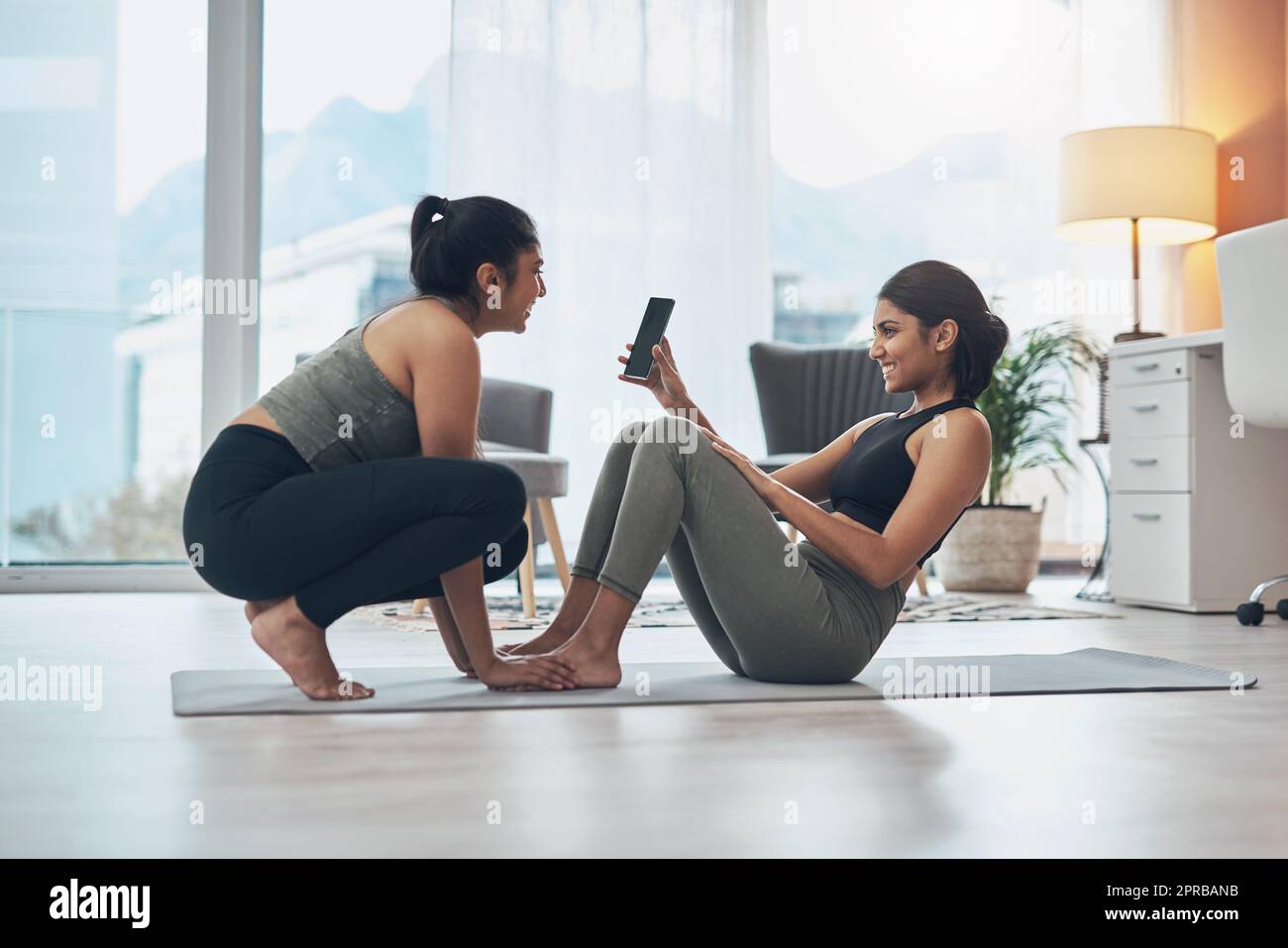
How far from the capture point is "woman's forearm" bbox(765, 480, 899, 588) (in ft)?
6.12

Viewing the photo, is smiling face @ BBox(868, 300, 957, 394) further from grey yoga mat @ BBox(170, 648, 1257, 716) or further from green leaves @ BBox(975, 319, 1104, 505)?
green leaves @ BBox(975, 319, 1104, 505)

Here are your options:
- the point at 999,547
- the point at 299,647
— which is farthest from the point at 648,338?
the point at 999,547

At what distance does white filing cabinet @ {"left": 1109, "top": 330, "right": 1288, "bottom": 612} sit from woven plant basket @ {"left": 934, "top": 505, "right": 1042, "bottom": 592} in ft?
1.98

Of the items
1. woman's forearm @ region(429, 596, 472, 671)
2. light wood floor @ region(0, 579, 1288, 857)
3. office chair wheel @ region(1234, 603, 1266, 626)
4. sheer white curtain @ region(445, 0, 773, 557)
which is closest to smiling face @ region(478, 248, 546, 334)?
woman's forearm @ region(429, 596, 472, 671)

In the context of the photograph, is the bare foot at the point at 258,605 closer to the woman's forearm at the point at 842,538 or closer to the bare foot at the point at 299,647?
the bare foot at the point at 299,647

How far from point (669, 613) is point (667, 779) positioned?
2.25 metres

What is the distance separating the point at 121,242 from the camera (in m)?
4.46

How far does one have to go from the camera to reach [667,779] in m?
1.37

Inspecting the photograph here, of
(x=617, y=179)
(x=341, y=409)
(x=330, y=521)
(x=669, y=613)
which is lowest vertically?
(x=669, y=613)

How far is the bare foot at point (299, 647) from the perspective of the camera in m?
1.84

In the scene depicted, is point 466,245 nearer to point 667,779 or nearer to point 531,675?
point 531,675

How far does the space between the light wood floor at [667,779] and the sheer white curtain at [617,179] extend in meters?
2.63
